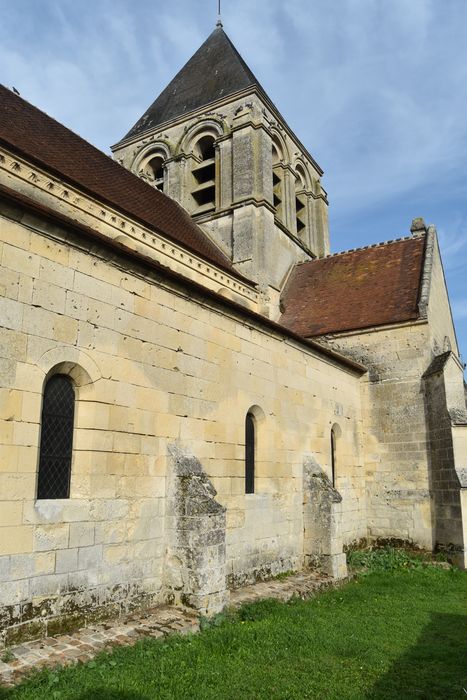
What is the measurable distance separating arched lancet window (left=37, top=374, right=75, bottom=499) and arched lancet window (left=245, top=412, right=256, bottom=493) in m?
3.45

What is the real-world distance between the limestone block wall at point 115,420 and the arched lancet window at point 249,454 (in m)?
0.11

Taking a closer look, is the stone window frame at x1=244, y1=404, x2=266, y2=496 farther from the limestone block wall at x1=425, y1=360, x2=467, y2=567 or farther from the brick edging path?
the limestone block wall at x1=425, y1=360, x2=467, y2=567

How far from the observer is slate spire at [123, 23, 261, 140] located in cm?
1889

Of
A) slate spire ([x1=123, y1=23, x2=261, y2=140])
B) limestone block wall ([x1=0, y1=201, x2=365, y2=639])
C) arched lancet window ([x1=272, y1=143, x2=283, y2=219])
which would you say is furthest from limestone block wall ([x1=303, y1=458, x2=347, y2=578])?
slate spire ([x1=123, y1=23, x2=261, y2=140])

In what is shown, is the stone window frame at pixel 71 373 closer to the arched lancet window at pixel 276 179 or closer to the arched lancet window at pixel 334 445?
the arched lancet window at pixel 334 445

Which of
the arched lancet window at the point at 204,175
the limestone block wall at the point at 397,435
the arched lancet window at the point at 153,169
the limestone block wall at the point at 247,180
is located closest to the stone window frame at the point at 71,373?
the limestone block wall at the point at 397,435

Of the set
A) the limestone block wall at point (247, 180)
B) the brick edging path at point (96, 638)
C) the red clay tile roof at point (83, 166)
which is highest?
the limestone block wall at point (247, 180)

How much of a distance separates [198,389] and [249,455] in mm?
1806

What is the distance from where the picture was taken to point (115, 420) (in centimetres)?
610

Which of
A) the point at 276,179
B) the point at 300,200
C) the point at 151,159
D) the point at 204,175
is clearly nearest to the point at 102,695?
the point at 204,175

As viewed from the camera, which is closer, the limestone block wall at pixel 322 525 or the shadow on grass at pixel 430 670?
the shadow on grass at pixel 430 670

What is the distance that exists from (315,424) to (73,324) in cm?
582

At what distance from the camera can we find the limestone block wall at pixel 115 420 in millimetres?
5105

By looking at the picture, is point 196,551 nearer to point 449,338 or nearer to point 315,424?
point 315,424
